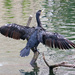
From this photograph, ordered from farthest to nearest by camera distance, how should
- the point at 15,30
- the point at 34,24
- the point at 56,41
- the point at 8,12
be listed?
the point at 8,12, the point at 34,24, the point at 15,30, the point at 56,41

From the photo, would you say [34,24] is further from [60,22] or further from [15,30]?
[15,30]

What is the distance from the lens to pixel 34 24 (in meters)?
15.5

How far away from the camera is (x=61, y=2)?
75.7 feet

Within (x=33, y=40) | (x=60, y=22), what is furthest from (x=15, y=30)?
(x=60, y=22)

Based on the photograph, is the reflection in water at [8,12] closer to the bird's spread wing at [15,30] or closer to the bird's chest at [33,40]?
the bird's spread wing at [15,30]

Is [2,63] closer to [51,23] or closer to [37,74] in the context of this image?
[37,74]

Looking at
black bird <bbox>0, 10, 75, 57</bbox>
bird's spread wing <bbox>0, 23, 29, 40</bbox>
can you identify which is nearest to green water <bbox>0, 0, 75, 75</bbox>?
black bird <bbox>0, 10, 75, 57</bbox>

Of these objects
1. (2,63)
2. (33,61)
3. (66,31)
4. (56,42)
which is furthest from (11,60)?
(66,31)

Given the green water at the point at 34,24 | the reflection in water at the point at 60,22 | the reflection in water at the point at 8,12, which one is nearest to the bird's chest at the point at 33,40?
the green water at the point at 34,24

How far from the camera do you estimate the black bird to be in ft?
26.8

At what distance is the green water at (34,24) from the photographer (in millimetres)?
9117

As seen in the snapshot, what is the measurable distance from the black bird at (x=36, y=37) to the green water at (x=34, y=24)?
2.92 ft

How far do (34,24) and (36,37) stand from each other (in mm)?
6968

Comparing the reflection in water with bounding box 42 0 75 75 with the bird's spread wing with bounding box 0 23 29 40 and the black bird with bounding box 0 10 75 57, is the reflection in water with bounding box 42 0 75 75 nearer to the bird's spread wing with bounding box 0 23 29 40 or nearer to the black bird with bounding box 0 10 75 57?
the black bird with bounding box 0 10 75 57
